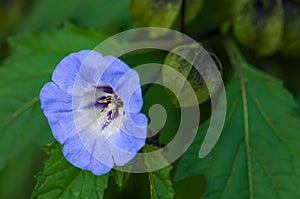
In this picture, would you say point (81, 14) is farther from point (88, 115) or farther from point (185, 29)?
point (88, 115)

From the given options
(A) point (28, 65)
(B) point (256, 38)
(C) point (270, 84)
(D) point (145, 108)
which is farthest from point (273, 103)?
(A) point (28, 65)

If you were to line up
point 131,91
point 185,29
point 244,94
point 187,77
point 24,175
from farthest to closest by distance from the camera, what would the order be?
point 24,175, point 185,29, point 244,94, point 187,77, point 131,91

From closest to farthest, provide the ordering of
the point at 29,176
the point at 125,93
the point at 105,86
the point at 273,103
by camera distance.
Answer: the point at 125,93 → the point at 105,86 → the point at 273,103 → the point at 29,176

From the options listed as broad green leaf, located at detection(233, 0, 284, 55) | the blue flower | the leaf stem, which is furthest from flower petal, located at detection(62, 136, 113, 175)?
broad green leaf, located at detection(233, 0, 284, 55)

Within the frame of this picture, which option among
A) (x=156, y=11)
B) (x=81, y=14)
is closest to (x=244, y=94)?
(x=156, y=11)

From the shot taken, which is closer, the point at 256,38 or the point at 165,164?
the point at 165,164

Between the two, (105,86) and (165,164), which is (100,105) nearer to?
(105,86)

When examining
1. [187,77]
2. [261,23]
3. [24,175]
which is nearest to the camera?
[187,77]
